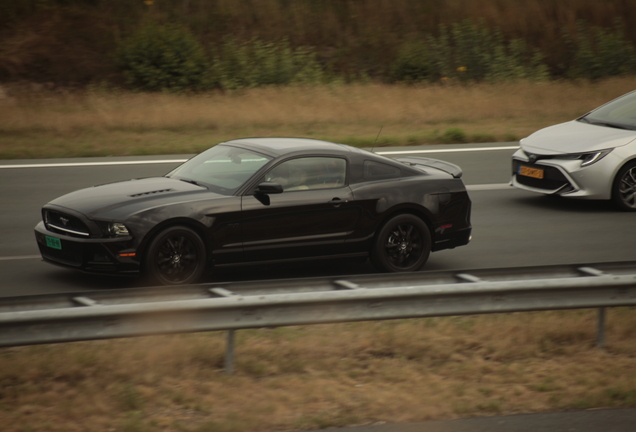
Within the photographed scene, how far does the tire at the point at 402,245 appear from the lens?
8.12 meters

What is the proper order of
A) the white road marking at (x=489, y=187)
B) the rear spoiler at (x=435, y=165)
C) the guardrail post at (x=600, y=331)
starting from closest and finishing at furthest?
the guardrail post at (x=600, y=331) < the rear spoiler at (x=435, y=165) < the white road marking at (x=489, y=187)

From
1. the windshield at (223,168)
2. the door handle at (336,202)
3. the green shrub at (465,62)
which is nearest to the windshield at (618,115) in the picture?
the door handle at (336,202)

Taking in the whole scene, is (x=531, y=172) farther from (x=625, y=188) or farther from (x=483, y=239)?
(x=483, y=239)

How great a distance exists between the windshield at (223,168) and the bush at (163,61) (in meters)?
17.6

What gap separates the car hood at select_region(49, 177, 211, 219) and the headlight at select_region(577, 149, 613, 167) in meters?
5.68

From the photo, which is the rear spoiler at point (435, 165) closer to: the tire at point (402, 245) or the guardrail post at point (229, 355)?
the tire at point (402, 245)

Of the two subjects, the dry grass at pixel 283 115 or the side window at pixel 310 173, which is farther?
the dry grass at pixel 283 115

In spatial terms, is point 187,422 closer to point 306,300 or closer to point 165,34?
point 306,300

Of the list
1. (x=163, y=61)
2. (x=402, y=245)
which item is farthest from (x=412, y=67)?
(x=402, y=245)

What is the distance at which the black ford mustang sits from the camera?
7203mm

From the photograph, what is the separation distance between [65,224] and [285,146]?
227cm

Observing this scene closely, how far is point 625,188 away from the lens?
11.1 m

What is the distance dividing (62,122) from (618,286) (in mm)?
15951

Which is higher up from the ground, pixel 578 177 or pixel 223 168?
pixel 223 168
